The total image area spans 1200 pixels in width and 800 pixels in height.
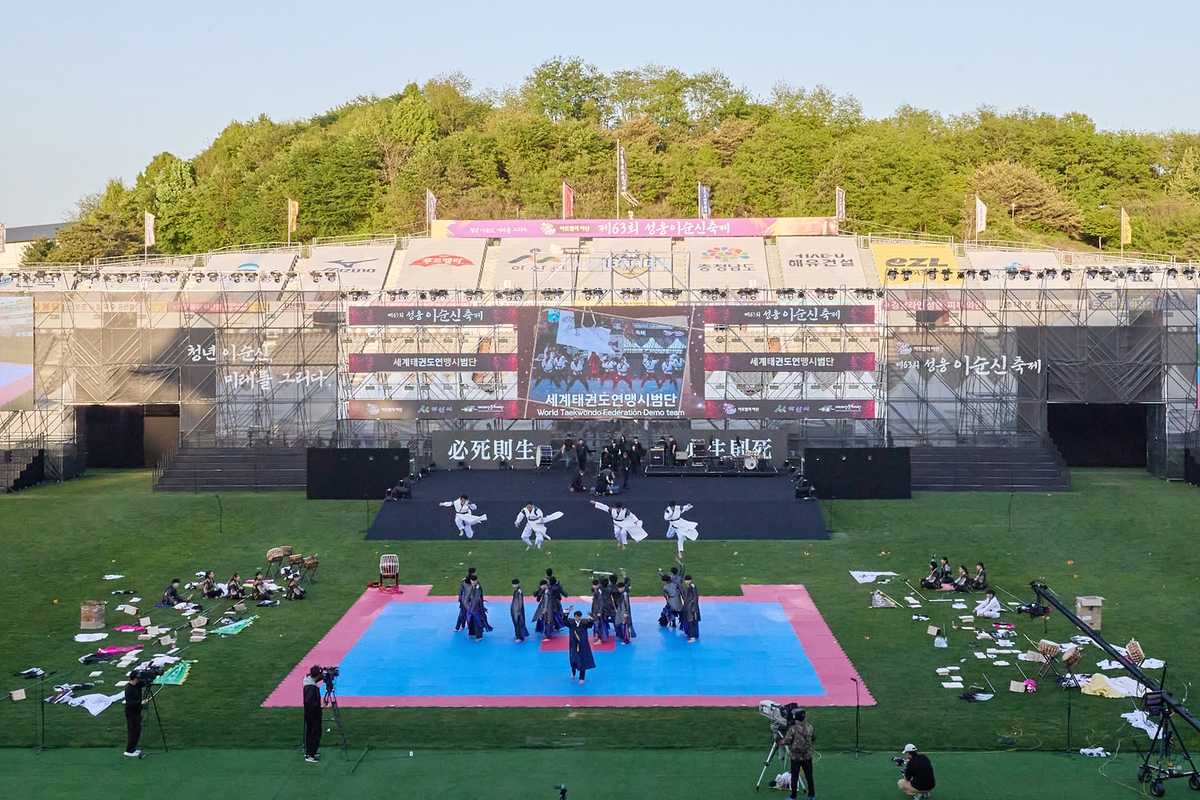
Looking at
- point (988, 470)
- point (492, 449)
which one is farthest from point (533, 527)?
point (988, 470)

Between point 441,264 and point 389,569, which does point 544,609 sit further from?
point 441,264

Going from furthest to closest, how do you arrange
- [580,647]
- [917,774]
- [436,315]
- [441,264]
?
[441,264] → [436,315] → [580,647] → [917,774]

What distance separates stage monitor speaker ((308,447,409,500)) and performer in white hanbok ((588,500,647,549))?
654 cm

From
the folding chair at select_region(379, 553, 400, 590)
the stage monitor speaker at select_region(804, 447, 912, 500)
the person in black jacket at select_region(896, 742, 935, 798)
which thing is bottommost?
the folding chair at select_region(379, 553, 400, 590)

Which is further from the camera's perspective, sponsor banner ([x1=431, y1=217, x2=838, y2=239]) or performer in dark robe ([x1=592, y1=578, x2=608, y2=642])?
sponsor banner ([x1=431, y1=217, x2=838, y2=239])

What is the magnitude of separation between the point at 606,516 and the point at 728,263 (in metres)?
23.6

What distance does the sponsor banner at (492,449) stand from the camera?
33188mm

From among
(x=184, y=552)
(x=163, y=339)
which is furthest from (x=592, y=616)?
(x=163, y=339)

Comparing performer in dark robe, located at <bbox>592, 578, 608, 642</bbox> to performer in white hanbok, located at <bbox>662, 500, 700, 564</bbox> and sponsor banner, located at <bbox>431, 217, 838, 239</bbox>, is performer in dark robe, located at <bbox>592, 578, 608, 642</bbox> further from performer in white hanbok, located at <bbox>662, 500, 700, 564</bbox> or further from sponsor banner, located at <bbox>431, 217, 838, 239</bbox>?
sponsor banner, located at <bbox>431, 217, 838, 239</bbox>

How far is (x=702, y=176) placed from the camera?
215ft

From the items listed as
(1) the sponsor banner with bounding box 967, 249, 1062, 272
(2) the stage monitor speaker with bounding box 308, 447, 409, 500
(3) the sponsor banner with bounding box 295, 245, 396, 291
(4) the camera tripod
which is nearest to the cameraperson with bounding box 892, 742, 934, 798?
(4) the camera tripod

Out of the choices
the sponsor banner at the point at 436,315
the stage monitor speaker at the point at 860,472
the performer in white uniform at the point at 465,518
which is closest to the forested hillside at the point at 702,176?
the sponsor banner at the point at 436,315

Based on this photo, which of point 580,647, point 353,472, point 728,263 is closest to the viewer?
point 580,647

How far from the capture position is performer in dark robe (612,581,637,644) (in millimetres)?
18281
